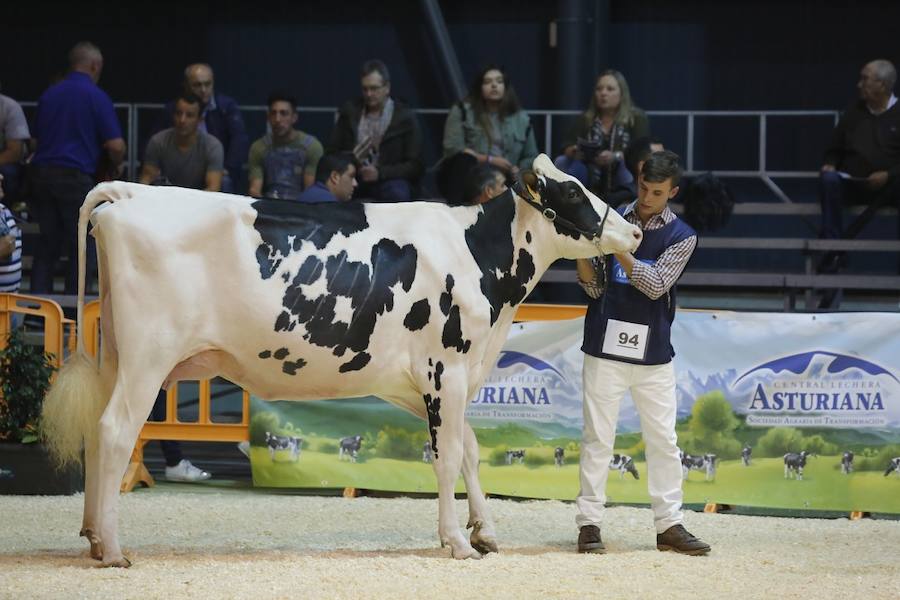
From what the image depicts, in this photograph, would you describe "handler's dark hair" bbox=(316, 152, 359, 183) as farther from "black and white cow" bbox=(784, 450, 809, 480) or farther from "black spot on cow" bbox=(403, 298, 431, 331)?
"black and white cow" bbox=(784, 450, 809, 480)

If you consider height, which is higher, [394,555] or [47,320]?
[47,320]

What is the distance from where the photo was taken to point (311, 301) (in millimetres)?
6348

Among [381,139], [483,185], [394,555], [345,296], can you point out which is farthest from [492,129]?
[394,555]

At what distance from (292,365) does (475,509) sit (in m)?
1.16

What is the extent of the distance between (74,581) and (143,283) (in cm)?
132

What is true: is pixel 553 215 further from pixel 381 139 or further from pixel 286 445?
pixel 381 139

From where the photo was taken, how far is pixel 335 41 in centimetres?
1538

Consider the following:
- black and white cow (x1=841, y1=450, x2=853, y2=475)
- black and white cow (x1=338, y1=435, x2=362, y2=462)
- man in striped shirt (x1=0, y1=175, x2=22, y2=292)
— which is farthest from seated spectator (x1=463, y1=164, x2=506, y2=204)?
man in striped shirt (x1=0, y1=175, x2=22, y2=292)

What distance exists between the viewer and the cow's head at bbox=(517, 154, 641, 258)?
6594 millimetres

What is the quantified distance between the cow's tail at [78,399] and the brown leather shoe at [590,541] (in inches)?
93.8

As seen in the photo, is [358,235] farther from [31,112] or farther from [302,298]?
[31,112]

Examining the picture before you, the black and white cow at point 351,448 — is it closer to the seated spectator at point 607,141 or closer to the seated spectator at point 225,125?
the seated spectator at point 607,141

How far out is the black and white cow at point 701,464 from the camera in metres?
8.11

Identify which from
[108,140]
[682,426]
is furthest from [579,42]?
[682,426]
